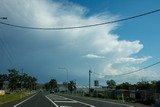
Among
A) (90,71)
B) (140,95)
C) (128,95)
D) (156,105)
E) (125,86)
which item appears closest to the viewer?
(156,105)

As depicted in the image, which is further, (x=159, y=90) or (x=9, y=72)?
(x=9, y=72)

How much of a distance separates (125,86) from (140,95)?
95.4 metres

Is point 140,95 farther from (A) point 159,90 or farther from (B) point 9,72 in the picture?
(B) point 9,72

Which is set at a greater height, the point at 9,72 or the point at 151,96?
the point at 9,72

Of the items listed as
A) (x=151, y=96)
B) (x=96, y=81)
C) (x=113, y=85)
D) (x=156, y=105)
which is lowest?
(x=156, y=105)

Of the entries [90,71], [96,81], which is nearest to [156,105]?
[90,71]

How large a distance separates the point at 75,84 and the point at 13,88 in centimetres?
3364

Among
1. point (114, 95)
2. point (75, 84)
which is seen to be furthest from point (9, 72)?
point (114, 95)

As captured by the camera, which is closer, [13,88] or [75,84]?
[13,88]

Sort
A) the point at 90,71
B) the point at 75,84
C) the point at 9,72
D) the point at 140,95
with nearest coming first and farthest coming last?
the point at 140,95
the point at 90,71
the point at 9,72
the point at 75,84

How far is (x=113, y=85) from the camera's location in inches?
7682

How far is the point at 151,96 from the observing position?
172 feet

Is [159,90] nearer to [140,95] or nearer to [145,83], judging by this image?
[140,95]

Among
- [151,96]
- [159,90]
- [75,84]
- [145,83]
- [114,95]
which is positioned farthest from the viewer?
[75,84]
